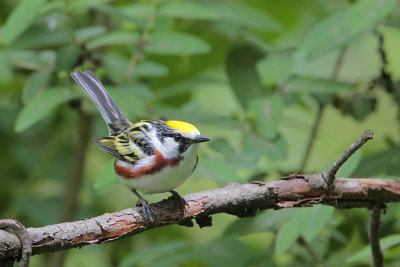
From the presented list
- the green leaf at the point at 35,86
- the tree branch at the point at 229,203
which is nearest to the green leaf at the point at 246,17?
the green leaf at the point at 35,86

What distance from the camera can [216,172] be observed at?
120 inches

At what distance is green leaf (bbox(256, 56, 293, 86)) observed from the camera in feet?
12.3

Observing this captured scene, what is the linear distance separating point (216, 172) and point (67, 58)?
1322 millimetres

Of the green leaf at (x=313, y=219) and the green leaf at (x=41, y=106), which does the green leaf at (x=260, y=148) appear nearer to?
the green leaf at (x=313, y=219)

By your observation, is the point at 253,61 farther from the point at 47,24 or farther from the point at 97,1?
the point at 47,24

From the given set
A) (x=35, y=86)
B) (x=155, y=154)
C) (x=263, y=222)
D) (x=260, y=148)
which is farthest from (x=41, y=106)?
(x=263, y=222)

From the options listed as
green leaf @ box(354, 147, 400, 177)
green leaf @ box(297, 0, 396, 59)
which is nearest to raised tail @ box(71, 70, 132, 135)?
green leaf @ box(297, 0, 396, 59)

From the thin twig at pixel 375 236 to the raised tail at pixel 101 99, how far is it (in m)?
1.55

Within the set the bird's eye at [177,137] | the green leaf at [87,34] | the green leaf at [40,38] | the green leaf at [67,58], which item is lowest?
the bird's eye at [177,137]

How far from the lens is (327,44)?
11.5 feet

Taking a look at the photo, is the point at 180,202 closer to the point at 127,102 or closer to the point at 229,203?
the point at 229,203

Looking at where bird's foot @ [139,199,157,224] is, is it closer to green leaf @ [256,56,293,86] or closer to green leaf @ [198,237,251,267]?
green leaf @ [198,237,251,267]

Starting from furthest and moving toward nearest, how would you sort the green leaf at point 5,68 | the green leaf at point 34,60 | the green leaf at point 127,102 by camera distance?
the green leaf at point 34,60
the green leaf at point 5,68
the green leaf at point 127,102

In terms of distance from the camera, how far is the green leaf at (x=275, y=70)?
3758 mm
